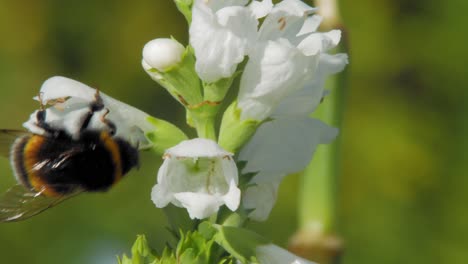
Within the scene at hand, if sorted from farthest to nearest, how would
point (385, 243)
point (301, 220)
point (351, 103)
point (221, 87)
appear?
point (351, 103)
point (385, 243)
point (301, 220)
point (221, 87)

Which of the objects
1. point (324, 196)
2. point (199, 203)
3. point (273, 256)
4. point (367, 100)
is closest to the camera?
point (199, 203)

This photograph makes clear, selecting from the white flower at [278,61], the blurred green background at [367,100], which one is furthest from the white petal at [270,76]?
the blurred green background at [367,100]

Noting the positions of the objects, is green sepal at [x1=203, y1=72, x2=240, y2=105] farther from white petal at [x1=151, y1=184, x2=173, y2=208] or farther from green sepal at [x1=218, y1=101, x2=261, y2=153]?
white petal at [x1=151, y1=184, x2=173, y2=208]

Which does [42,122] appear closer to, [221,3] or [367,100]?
[221,3]

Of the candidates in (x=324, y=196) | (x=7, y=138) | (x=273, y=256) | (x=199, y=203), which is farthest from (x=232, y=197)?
(x=324, y=196)

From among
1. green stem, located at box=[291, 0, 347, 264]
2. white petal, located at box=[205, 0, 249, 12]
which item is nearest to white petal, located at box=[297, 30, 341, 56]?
white petal, located at box=[205, 0, 249, 12]

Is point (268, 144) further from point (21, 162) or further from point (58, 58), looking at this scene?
point (58, 58)

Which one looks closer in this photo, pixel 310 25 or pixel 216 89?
pixel 216 89

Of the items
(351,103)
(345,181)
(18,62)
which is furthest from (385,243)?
(18,62)

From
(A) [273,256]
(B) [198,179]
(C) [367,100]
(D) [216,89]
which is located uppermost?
(D) [216,89]
